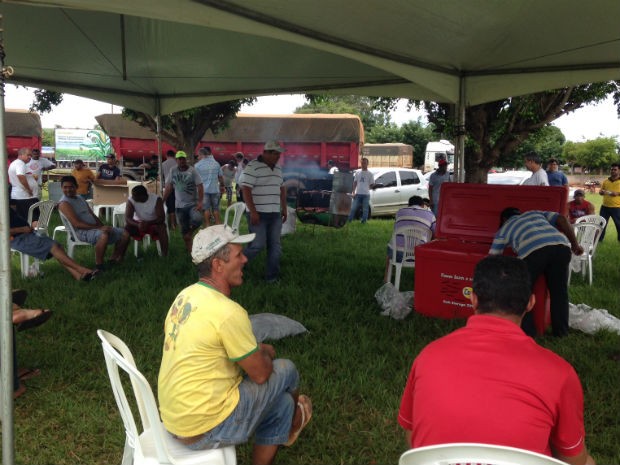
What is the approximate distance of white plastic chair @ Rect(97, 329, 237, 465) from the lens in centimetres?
180

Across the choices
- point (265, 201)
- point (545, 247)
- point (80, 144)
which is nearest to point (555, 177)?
point (545, 247)

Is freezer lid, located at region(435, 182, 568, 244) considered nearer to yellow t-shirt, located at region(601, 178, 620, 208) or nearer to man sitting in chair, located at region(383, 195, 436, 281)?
man sitting in chair, located at region(383, 195, 436, 281)

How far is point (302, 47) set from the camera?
5164mm

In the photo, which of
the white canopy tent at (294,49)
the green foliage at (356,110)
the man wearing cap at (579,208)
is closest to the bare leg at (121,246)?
the white canopy tent at (294,49)

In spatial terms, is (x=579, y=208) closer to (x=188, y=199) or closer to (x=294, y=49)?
(x=294, y=49)

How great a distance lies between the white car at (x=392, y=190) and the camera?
45.9 feet

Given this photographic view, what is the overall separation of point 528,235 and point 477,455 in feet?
9.97

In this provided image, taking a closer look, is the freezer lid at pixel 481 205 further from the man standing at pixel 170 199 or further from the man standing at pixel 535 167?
the man standing at pixel 170 199

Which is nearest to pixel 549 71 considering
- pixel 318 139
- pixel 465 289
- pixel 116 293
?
pixel 465 289

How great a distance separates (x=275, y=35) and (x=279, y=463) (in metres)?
2.70

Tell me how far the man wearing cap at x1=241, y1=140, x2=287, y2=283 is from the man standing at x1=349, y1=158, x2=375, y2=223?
20.4ft

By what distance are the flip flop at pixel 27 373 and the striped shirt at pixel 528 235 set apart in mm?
3591

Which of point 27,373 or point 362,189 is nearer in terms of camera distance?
point 27,373

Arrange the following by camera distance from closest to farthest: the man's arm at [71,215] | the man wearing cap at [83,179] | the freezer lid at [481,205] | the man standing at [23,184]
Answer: the freezer lid at [481,205]
the man's arm at [71,215]
the man standing at [23,184]
the man wearing cap at [83,179]
